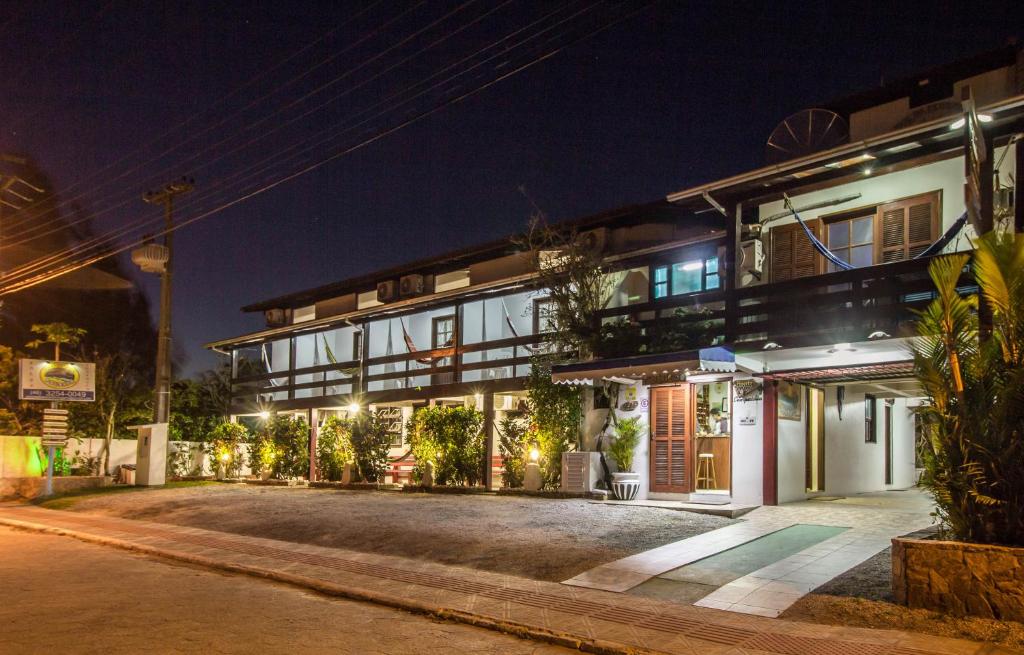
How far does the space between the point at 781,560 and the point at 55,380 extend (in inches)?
856

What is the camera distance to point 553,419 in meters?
17.6

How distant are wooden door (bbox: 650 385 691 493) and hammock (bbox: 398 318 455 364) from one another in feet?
25.6

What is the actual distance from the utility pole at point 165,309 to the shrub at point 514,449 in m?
12.2

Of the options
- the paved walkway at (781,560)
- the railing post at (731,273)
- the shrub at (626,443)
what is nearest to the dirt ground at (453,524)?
the paved walkway at (781,560)

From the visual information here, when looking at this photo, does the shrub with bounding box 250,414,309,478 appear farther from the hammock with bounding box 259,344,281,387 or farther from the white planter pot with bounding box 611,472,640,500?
the white planter pot with bounding box 611,472,640,500

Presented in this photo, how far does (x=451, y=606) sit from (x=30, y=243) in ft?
142

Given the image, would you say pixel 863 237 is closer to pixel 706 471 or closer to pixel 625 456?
pixel 706 471

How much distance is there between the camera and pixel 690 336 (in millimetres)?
15711

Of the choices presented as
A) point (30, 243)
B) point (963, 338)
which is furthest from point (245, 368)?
point (963, 338)

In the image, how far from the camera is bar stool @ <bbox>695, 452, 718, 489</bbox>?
1656 cm

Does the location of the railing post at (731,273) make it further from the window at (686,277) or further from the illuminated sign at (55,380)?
the illuminated sign at (55,380)

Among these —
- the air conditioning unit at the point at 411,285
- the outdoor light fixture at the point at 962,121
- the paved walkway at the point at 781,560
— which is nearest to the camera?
the paved walkway at the point at 781,560

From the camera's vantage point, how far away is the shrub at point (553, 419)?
57.3 ft

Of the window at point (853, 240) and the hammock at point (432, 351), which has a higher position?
the window at point (853, 240)
